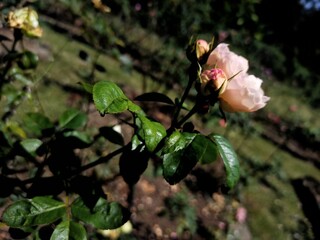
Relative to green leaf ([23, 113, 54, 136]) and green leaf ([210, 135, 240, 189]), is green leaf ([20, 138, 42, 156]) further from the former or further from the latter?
green leaf ([210, 135, 240, 189])

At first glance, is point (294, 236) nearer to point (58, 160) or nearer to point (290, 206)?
point (290, 206)

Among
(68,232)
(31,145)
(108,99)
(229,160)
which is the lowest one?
(31,145)

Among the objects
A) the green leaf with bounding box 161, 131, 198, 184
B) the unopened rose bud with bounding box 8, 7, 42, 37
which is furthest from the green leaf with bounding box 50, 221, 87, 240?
the unopened rose bud with bounding box 8, 7, 42, 37

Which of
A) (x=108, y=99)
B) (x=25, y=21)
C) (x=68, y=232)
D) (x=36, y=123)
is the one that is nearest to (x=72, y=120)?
(x=36, y=123)

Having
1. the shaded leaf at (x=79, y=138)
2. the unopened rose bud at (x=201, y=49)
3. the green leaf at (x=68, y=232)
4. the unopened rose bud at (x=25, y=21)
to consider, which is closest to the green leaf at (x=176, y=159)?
the unopened rose bud at (x=201, y=49)

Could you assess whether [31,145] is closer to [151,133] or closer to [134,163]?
[134,163]

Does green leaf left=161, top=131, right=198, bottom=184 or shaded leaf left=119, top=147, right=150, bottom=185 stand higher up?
green leaf left=161, top=131, right=198, bottom=184
